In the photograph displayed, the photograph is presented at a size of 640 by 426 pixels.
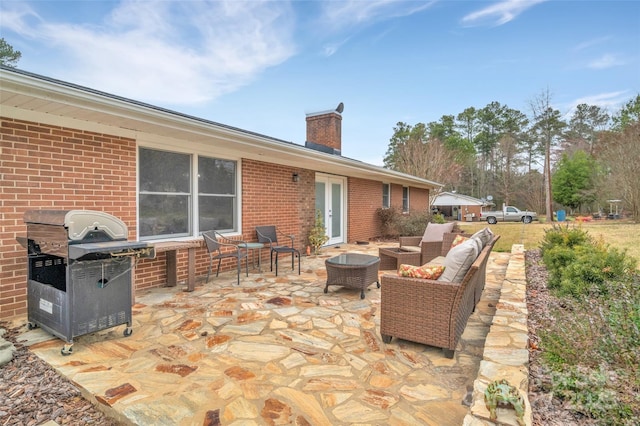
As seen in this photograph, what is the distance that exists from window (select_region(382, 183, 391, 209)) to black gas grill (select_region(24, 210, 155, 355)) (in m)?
10.6

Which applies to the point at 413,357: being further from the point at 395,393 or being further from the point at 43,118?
the point at 43,118

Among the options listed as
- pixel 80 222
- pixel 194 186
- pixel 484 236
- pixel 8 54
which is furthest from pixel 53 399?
pixel 8 54

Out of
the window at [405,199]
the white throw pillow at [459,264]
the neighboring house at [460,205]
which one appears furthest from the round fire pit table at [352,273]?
the neighboring house at [460,205]

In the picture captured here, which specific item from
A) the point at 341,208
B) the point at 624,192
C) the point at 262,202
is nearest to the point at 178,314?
the point at 262,202

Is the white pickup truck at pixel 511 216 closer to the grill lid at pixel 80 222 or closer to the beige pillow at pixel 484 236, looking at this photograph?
the beige pillow at pixel 484 236

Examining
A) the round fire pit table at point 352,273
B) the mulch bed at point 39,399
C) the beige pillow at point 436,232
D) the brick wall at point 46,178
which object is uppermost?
the brick wall at point 46,178

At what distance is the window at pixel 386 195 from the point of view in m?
12.9

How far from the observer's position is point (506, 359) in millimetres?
2316

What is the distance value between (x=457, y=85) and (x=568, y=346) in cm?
1292

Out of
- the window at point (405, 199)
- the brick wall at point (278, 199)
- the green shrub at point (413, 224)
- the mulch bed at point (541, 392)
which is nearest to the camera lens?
the mulch bed at point (541, 392)

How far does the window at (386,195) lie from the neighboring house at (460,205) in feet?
61.4

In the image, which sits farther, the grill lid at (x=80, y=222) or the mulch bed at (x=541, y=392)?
the grill lid at (x=80, y=222)

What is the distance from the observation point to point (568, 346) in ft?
8.13

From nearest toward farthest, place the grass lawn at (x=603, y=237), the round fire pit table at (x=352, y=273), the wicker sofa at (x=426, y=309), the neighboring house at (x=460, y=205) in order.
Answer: the wicker sofa at (x=426, y=309)
the round fire pit table at (x=352, y=273)
the grass lawn at (x=603, y=237)
the neighboring house at (x=460, y=205)
